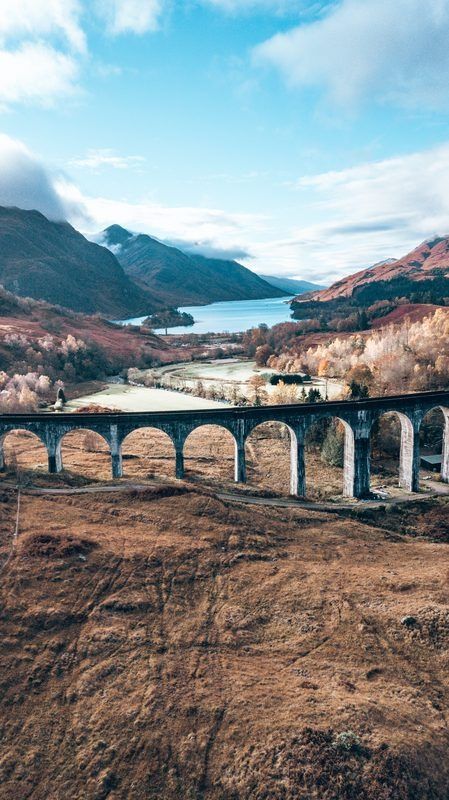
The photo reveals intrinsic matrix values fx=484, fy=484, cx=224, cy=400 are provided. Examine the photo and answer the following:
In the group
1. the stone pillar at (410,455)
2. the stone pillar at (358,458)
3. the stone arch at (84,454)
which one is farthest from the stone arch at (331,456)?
the stone arch at (84,454)

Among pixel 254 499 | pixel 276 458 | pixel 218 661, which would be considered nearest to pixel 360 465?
pixel 254 499

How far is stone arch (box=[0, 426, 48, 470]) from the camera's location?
4976 cm

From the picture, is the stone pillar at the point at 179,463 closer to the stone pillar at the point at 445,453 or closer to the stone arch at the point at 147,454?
the stone arch at the point at 147,454

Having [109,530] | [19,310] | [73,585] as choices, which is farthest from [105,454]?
[19,310]

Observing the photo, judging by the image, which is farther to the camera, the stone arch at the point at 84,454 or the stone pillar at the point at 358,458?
the stone arch at the point at 84,454

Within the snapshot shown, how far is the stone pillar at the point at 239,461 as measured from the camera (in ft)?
158

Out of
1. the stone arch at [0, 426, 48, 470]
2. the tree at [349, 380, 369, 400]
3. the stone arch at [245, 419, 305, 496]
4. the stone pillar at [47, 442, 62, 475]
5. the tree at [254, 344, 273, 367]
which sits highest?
the tree at [254, 344, 273, 367]

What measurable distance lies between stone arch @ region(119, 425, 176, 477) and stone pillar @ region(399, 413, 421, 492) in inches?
963

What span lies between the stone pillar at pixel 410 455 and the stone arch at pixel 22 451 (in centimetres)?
3706

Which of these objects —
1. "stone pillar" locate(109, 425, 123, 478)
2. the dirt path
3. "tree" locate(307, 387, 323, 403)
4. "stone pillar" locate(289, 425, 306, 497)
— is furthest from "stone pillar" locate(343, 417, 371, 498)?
"tree" locate(307, 387, 323, 403)

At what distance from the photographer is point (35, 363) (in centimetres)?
A: 10606

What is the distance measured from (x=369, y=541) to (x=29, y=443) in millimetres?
44825

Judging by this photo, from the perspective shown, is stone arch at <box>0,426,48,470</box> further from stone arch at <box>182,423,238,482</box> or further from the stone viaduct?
stone arch at <box>182,423,238,482</box>

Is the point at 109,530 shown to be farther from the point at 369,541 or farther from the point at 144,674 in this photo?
the point at 369,541
